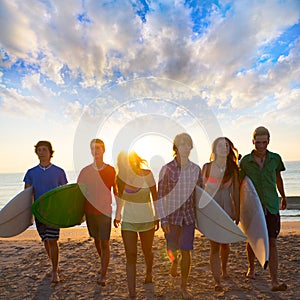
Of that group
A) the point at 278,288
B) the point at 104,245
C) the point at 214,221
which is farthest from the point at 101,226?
the point at 278,288

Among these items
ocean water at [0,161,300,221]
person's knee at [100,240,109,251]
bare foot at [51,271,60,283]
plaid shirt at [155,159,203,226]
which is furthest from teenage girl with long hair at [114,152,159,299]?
ocean water at [0,161,300,221]

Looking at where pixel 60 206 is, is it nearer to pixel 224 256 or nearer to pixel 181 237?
pixel 181 237

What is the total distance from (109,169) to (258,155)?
157cm

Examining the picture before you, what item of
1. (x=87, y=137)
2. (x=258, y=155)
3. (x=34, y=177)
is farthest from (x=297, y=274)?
(x=34, y=177)

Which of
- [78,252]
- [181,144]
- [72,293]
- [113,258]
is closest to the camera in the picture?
[181,144]

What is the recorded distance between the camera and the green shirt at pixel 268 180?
291 cm

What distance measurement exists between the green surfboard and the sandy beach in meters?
0.69

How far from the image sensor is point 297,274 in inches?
130

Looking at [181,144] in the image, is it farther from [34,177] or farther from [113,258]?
[113,258]

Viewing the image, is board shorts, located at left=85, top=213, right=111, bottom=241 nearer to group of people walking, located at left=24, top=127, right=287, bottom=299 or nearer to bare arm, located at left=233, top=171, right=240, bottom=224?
group of people walking, located at left=24, top=127, right=287, bottom=299

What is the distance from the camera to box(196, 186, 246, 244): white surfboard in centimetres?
285

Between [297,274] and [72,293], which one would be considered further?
[297,274]

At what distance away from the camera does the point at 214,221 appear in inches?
117

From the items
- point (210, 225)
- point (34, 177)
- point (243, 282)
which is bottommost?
point (243, 282)
